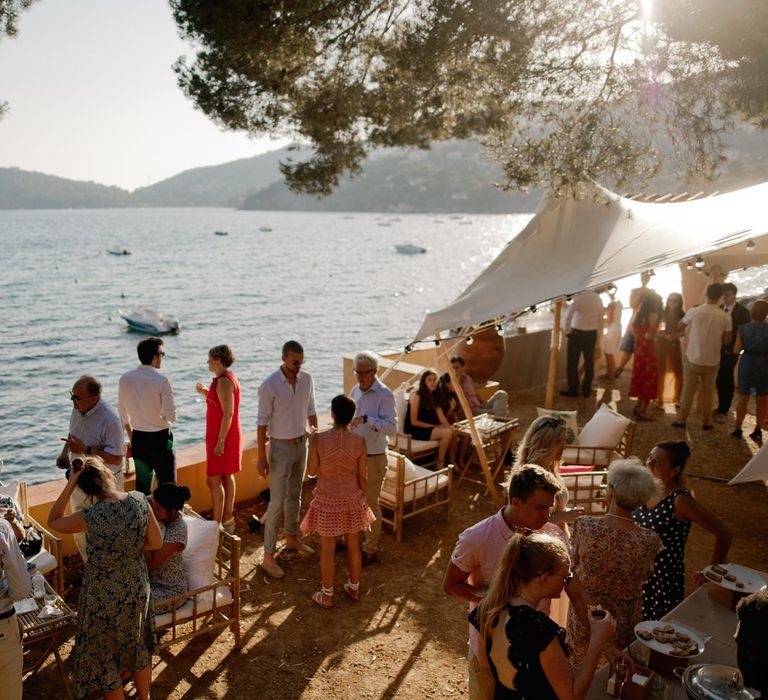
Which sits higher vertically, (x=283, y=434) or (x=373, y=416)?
(x=373, y=416)

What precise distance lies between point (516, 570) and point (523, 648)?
229 mm

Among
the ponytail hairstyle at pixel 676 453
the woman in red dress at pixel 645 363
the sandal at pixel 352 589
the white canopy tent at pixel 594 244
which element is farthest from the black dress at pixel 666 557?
the woman in red dress at pixel 645 363

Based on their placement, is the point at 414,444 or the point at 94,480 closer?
the point at 94,480

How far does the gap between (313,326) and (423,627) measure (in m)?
37.3

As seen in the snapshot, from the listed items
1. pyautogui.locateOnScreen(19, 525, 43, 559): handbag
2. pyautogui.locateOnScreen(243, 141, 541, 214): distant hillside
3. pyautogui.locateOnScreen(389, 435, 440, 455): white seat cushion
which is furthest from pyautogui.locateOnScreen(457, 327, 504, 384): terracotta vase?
pyautogui.locateOnScreen(243, 141, 541, 214): distant hillside

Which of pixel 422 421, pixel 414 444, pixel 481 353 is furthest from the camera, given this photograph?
pixel 481 353

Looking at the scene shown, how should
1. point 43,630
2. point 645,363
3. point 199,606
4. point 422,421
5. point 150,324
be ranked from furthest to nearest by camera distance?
1. point 150,324
2. point 645,363
3. point 422,421
4. point 199,606
5. point 43,630

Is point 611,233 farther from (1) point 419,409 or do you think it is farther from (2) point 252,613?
(2) point 252,613

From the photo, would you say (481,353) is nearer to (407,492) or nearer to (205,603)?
(407,492)

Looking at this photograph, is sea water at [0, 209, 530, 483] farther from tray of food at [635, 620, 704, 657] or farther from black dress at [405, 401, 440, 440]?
tray of food at [635, 620, 704, 657]

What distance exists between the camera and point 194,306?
47812 millimetres

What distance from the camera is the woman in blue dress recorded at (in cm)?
750

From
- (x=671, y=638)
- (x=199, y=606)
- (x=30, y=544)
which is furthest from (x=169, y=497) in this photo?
(x=671, y=638)

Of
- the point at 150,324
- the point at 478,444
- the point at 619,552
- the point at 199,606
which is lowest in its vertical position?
the point at 150,324
